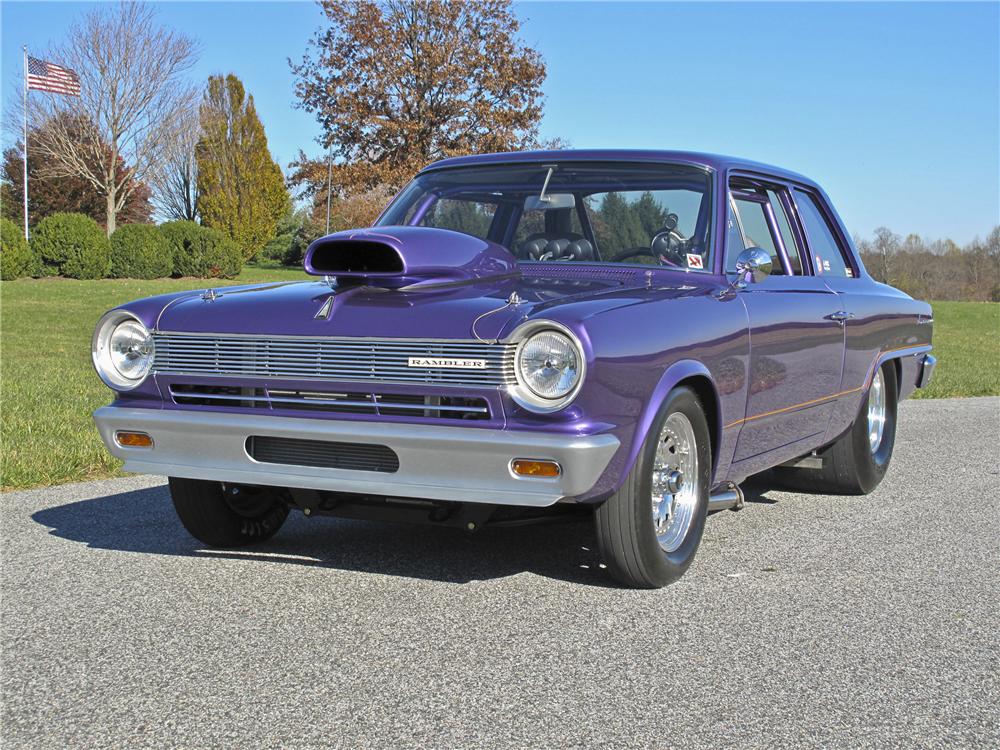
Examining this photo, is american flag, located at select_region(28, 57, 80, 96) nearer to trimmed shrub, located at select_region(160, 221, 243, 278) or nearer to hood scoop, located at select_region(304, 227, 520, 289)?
trimmed shrub, located at select_region(160, 221, 243, 278)

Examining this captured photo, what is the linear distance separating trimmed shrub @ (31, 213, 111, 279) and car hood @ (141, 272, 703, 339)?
92.7 feet

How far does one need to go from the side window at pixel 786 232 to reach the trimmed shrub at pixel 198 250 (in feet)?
95.9

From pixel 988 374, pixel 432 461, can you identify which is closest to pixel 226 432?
pixel 432 461

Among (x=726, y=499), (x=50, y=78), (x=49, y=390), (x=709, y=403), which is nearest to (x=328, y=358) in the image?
(x=709, y=403)

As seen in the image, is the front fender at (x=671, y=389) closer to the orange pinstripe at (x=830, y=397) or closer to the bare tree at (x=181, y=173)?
the orange pinstripe at (x=830, y=397)

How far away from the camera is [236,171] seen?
53.8 m

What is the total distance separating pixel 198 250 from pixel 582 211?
29932 millimetres

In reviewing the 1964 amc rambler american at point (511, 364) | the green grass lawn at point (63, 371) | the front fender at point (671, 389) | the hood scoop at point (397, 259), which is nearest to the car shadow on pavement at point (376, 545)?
the 1964 amc rambler american at point (511, 364)

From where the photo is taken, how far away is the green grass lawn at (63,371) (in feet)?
22.9

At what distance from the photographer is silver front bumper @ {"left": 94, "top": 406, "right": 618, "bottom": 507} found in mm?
3736

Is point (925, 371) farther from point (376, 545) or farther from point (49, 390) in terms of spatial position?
point (49, 390)

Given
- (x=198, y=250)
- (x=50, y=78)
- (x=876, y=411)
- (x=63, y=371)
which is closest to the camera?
(x=876, y=411)

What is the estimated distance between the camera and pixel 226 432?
412cm

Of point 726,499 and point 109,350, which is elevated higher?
point 109,350
